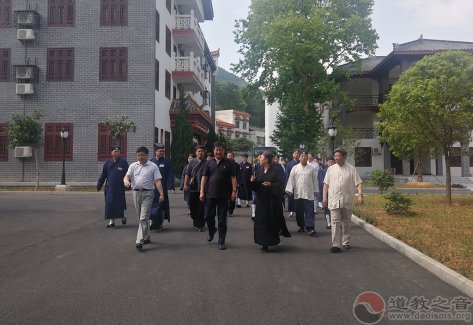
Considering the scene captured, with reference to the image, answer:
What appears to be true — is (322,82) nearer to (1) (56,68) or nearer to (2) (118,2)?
(2) (118,2)

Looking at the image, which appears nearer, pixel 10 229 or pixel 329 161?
pixel 10 229

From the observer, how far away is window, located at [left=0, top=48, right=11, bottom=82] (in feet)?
81.5

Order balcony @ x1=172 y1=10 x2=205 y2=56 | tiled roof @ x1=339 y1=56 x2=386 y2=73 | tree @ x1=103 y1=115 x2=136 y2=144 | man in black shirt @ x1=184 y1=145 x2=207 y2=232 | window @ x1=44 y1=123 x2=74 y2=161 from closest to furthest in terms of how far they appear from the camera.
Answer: man in black shirt @ x1=184 y1=145 x2=207 y2=232, tree @ x1=103 y1=115 x2=136 y2=144, window @ x1=44 y1=123 x2=74 y2=161, balcony @ x1=172 y1=10 x2=205 y2=56, tiled roof @ x1=339 y1=56 x2=386 y2=73

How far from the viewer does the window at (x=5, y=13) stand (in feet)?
81.6

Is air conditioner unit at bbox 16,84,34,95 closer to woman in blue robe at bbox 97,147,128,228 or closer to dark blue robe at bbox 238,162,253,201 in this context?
dark blue robe at bbox 238,162,253,201

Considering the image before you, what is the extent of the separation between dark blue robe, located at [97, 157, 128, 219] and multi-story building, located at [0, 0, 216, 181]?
1388 centimetres

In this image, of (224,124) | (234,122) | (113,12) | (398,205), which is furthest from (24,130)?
(234,122)

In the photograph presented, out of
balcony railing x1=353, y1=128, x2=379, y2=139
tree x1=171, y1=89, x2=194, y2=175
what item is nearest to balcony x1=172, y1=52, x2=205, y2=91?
tree x1=171, y1=89, x2=194, y2=175

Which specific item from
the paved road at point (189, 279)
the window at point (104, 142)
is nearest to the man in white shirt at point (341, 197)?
the paved road at point (189, 279)

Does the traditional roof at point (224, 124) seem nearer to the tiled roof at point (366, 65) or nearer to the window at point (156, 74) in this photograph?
the tiled roof at point (366, 65)

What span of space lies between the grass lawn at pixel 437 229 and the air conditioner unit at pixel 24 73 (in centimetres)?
2042

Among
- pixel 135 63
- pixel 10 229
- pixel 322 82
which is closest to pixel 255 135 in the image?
pixel 322 82

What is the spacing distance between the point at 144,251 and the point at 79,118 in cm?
1925

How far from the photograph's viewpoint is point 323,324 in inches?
156
